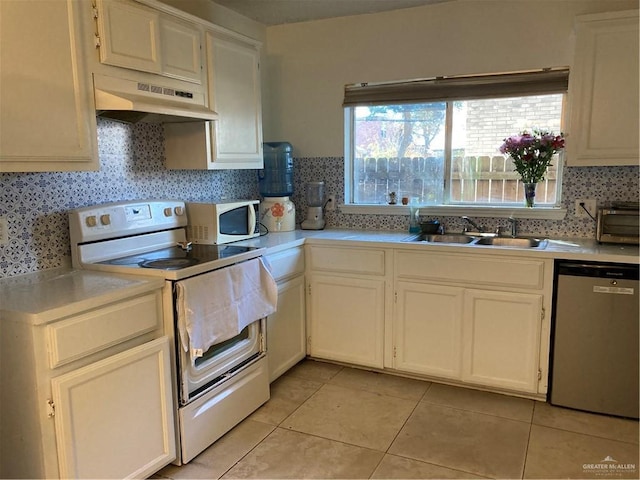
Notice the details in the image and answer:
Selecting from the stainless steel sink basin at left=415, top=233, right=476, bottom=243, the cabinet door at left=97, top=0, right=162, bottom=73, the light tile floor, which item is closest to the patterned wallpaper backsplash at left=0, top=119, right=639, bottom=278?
the stainless steel sink basin at left=415, top=233, right=476, bottom=243

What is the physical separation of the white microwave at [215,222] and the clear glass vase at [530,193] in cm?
175

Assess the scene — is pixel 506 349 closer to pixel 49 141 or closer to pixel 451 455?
pixel 451 455

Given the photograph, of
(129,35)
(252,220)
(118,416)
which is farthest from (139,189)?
(118,416)

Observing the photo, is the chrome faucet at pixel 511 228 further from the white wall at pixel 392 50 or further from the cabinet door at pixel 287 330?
the cabinet door at pixel 287 330

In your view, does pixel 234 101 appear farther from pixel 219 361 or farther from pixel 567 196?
pixel 567 196

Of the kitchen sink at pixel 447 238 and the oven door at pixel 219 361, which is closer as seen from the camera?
the oven door at pixel 219 361

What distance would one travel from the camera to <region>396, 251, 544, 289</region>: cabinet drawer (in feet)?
8.75

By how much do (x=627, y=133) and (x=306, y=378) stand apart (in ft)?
7.52

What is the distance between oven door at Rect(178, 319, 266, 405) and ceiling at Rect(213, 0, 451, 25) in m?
2.04

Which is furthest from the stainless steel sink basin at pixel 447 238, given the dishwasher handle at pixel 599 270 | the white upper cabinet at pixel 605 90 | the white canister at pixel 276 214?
the white canister at pixel 276 214

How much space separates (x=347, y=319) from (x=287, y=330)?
39 centimetres

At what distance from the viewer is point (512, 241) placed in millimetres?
3105

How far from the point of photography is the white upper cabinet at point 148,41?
213 cm

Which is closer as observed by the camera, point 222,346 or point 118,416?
point 118,416
